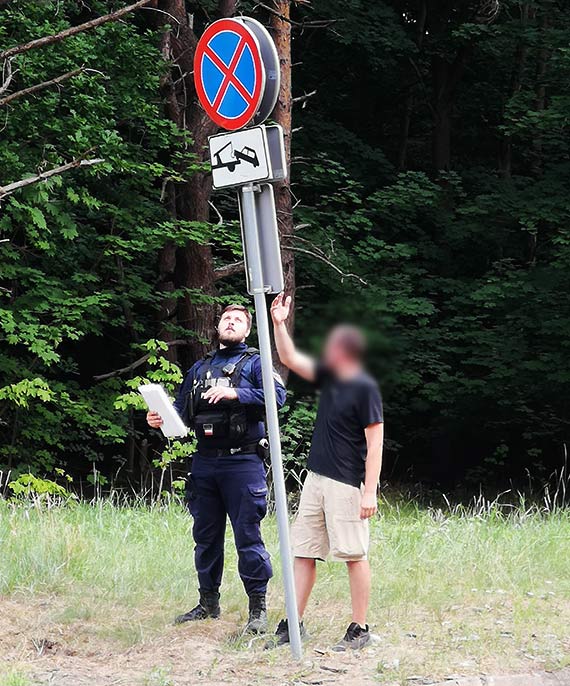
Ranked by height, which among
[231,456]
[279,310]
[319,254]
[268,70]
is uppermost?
[268,70]

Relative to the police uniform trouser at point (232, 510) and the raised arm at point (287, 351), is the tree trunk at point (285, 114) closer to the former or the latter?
the police uniform trouser at point (232, 510)

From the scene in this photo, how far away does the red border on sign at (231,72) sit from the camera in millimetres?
5492

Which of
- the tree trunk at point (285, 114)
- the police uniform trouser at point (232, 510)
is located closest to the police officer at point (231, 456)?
the police uniform trouser at point (232, 510)

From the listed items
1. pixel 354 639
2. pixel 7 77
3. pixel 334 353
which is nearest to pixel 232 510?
pixel 354 639

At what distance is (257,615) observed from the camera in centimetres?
611

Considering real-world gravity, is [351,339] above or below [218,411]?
above

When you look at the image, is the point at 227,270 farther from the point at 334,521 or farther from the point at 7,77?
the point at 334,521

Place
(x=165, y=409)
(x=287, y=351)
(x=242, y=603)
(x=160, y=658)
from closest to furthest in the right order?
1. (x=287, y=351)
2. (x=160, y=658)
3. (x=165, y=409)
4. (x=242, y=603)

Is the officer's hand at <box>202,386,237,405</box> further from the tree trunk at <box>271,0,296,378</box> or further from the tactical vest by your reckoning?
the tree trunk at <box>271,0,296,378</box>

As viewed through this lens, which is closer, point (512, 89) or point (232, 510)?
point (232, 510)

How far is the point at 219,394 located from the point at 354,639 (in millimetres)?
1563

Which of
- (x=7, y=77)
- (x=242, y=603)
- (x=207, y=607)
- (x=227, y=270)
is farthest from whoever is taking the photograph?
(x=227, y=270)

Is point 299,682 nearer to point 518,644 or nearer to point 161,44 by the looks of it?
point 518,644

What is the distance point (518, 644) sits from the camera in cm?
597
